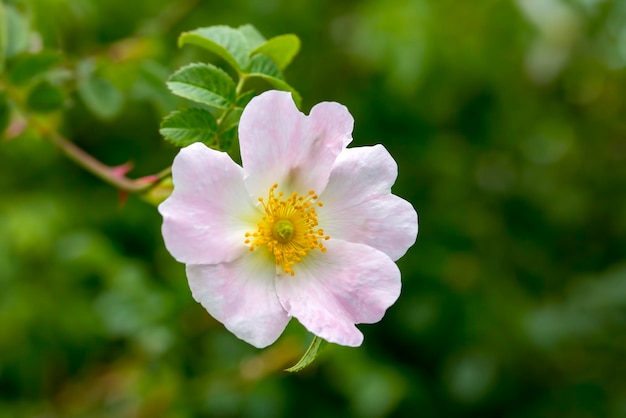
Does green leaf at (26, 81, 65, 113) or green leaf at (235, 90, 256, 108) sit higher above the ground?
green leaf at (235, 90, 256, 108)

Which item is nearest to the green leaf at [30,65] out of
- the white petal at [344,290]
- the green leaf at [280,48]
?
the green leaf at [280,48]

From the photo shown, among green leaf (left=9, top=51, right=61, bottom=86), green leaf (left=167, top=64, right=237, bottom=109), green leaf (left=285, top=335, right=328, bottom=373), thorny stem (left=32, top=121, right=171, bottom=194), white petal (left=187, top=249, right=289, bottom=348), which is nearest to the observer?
green leaf (left=285, top=335, right=328, bottom=373)

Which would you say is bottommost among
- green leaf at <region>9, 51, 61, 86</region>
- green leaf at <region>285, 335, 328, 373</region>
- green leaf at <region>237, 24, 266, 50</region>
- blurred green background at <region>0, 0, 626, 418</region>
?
blurred green background at <region>0, 0, 626, 418</region>

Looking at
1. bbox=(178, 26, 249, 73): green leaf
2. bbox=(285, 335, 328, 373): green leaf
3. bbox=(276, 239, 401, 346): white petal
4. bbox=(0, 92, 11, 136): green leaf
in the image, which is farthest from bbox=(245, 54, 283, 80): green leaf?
bbox=(0, 92, 11, 136): green leaf

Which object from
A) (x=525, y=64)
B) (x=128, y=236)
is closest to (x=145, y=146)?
(x=128, y=236)

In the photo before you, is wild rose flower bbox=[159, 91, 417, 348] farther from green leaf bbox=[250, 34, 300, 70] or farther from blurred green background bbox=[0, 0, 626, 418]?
blurred green background bbox=[0, 0, 626, 418]

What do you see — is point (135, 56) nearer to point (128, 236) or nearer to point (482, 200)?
point (128, 236)

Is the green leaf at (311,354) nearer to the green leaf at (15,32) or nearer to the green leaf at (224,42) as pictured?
the green leaf at (224,42)
